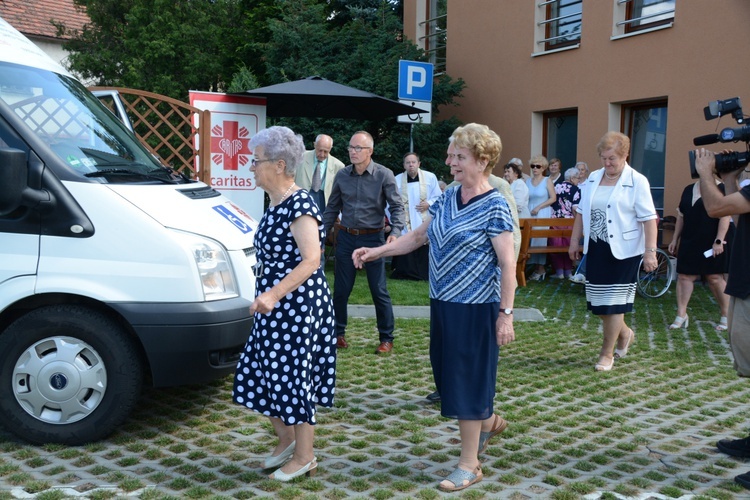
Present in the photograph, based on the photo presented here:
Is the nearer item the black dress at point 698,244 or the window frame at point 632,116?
the black dress at point 698,244

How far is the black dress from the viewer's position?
9.00 metres

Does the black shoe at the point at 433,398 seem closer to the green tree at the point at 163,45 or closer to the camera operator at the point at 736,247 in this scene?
the camera operator at the point at 736,247

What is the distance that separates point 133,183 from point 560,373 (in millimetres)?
3950

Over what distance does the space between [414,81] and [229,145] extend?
126 inches

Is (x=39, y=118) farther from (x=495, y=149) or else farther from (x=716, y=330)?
(x=716, y=330)

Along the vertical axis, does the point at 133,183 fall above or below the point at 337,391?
above

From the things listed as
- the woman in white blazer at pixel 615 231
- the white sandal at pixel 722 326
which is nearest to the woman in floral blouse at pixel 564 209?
the white sandal at pixel 722 326

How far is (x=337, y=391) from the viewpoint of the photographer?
6.16 meters

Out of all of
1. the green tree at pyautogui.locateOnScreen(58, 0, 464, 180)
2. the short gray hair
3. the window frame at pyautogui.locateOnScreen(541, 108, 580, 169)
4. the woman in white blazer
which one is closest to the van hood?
the short gray hair

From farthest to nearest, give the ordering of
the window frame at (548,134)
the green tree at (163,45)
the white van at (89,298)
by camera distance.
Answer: the green tree at (163,45)
the window frame at (548,134)
the white van at (89,298)

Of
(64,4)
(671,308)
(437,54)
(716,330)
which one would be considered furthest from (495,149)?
(64,4)

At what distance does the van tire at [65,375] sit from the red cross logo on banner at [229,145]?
575cm

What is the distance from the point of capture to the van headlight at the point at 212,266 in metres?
4.74

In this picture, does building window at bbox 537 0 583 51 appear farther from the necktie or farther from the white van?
the white van
